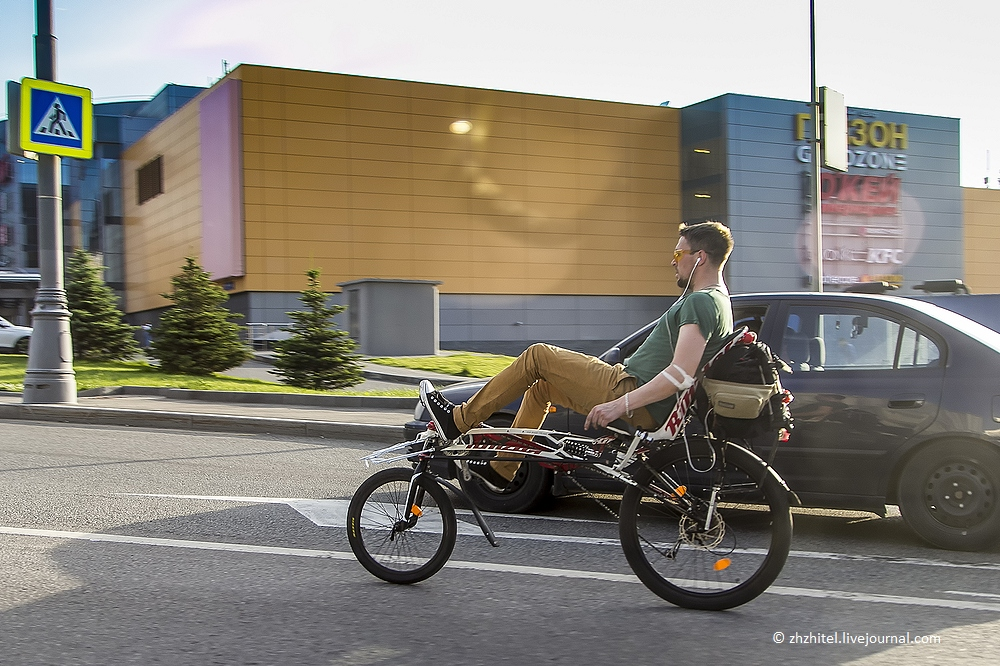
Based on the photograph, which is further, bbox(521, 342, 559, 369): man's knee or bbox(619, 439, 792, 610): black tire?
bbox(521, 342, 559, 369): man's knee

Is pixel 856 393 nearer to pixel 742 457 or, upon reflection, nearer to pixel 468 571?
pixel 742 457

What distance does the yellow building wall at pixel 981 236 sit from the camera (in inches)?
2277

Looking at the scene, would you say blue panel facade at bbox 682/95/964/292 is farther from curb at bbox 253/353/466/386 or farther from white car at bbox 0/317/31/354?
white car at bbox 0/317/31/354

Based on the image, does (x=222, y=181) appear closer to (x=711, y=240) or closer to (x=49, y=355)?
(x=49, y=355)

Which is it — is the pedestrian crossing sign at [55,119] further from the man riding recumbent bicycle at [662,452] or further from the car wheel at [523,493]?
the man riding recumbent bicycle at [662,452]

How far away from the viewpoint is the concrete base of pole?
13.0 metres

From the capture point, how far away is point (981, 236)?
5844 centimetres

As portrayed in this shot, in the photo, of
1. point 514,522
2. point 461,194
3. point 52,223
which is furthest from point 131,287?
point 514,522

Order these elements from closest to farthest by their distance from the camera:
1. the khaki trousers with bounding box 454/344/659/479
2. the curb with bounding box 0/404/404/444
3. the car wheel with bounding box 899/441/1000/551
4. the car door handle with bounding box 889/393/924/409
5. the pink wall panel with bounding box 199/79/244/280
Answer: the khaki trousers with bounding box 454/344/659/479 → the car wheel with bounding box 899/441/1000/551 → the car door handle with bounding box 889/393/924/409 → the curb with bounding box 0/404/404/444 → the pink wall panel with bounding box 199/79/244/280

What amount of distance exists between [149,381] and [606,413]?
1471cm

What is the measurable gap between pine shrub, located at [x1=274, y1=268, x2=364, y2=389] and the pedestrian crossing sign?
20.1ft

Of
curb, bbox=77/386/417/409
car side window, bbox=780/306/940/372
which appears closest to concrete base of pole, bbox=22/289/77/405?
curb, bbox=77/386/417/409

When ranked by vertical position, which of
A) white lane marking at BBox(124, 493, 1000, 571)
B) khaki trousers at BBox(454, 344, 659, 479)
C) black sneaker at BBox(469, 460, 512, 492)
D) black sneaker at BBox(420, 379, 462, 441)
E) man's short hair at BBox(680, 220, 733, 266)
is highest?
man's short hair at BBox(680, 220, 733, 266)

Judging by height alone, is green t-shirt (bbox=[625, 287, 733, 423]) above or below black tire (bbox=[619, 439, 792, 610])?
above
